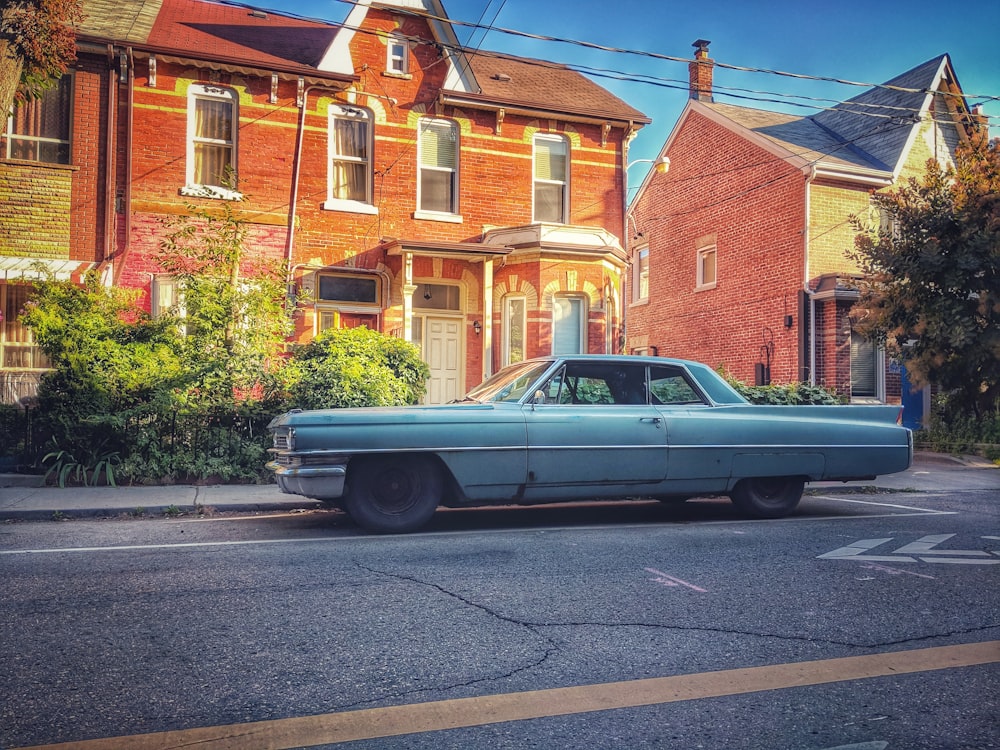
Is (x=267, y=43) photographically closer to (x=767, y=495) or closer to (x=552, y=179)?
(x=552, y=179)

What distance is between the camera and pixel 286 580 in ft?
17.3

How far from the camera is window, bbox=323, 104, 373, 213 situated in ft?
53.8

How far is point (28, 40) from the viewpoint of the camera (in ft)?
31.8

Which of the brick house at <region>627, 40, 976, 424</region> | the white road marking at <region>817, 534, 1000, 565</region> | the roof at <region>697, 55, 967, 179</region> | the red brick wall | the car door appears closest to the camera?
the white road marking at <region>817, 534, 1000, 565</region>

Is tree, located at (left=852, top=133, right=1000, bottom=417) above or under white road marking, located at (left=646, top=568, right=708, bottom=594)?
above

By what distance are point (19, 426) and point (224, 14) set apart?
35.3 feet

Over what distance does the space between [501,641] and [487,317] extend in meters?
12.8

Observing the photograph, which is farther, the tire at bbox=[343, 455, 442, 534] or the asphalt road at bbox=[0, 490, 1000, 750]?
the tire at bbox=[343, 455, 442, 534]

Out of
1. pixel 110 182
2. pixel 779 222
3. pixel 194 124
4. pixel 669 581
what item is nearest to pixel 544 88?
pixel 779 222

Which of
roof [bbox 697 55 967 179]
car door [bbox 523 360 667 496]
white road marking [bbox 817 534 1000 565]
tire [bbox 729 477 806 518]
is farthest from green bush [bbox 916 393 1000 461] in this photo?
car door [bbox 523 360 667 496]

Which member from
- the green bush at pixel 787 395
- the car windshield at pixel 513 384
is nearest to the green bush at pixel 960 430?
the green bush at pixel 787 395

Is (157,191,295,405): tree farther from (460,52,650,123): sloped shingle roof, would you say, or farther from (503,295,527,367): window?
(460,52,650,123): sloped shingle roof

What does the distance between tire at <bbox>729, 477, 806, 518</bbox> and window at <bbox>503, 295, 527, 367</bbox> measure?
898 centimetres

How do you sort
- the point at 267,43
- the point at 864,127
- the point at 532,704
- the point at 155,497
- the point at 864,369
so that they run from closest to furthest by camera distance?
1. the point at 532,704
2. the point at 155,497
3. the point at 267,43
4. the point at 864,369
5. the point at 864,127
